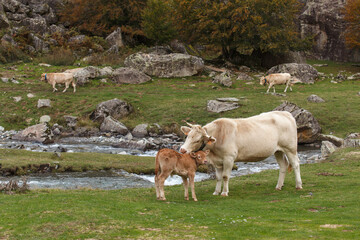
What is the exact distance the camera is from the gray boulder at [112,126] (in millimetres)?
34125

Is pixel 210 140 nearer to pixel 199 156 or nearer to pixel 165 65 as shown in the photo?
pixel 199 156

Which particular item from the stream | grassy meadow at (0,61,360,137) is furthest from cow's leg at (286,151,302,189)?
grassy meadow at (0,61,360,137)

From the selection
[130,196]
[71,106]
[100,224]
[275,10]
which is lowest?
[71,106]

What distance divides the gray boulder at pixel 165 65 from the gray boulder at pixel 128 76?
5.74 ft

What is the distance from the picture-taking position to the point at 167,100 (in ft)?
129

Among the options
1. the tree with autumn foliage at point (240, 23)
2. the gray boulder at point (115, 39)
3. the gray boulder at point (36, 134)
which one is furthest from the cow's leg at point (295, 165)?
the gray boulder at point (115, 39)

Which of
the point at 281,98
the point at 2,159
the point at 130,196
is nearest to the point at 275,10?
the point at 281,98

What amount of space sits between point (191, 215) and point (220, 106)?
26.3 m

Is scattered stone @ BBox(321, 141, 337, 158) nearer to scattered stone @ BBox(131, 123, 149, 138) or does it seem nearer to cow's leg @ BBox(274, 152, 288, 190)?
cow's leg @ BBox(274, 152, 288, 190)

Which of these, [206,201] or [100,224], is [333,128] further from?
[100,224]

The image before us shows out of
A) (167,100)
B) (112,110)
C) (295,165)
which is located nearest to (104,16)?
(167,100)

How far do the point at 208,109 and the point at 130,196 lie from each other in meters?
22.8

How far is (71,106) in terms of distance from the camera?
3775 centimetres

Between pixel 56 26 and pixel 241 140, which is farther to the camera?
pixel 56 26
